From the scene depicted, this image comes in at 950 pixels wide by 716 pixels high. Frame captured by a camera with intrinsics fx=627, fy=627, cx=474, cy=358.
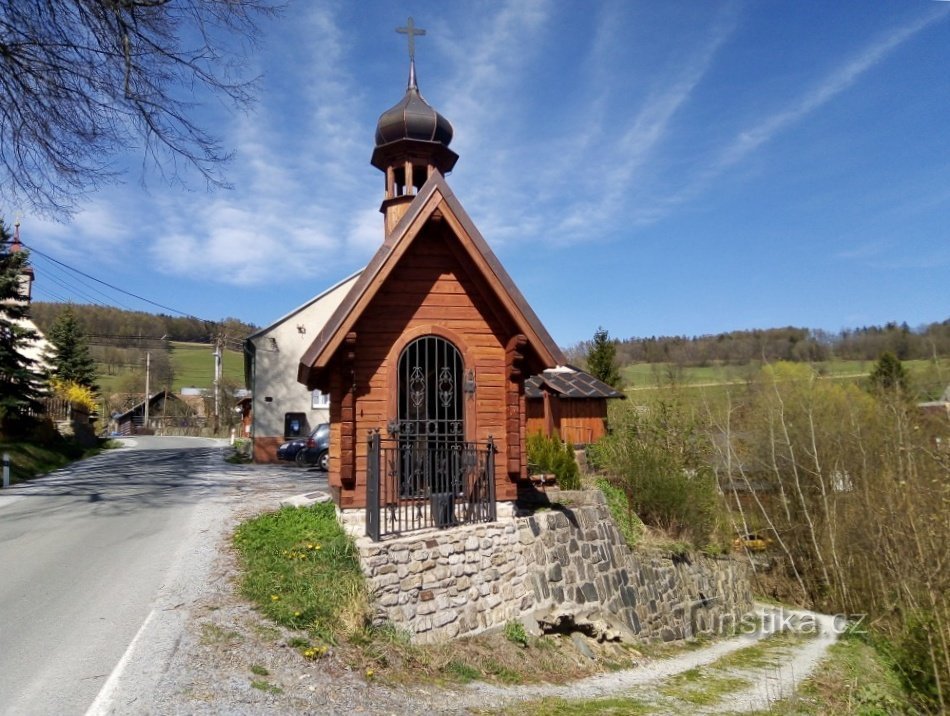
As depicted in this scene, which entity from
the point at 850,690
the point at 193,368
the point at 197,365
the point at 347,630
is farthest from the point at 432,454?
the point at 197,365

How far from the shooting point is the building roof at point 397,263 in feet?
27.6

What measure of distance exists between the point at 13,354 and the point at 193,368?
63.3 metres

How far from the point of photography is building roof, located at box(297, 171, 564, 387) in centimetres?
841

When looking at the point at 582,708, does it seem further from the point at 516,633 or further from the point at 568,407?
the point at 568,407

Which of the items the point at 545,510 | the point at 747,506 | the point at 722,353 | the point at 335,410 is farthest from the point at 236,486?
the point at 722,353

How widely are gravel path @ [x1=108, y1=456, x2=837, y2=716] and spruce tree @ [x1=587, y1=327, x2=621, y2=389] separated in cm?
2204

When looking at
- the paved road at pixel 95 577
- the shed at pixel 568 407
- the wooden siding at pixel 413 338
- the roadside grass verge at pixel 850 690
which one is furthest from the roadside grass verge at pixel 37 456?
the roadside grass verge at pixel 850 690

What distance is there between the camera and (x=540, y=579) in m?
9.36

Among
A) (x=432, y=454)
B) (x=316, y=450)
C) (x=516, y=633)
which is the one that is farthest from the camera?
(x=316, y=450)

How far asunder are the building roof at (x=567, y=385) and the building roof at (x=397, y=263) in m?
12.2

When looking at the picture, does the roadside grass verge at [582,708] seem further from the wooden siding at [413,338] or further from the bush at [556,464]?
the bush at [556,464]

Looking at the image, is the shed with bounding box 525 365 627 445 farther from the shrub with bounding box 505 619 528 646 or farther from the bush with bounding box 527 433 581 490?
the shrub with bounding box 505 619 528 646

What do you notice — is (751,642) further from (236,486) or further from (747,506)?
(236,486)

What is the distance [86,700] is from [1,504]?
1065 centimetres
